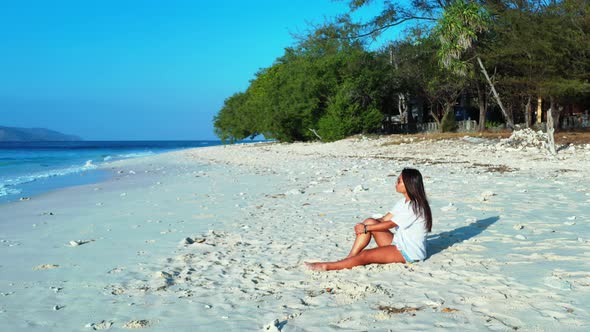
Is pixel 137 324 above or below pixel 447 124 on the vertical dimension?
below

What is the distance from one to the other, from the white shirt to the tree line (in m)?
14.3

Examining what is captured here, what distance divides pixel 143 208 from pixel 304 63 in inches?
1191

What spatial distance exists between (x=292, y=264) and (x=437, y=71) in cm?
3255

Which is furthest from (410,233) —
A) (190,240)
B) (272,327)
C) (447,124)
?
(447,124)

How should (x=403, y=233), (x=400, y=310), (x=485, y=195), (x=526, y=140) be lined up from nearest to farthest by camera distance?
(x=400, y=310), (x=403, y=233), (x=485, y=195), (x=526, y=140)

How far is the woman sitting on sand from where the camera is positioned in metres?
5.35

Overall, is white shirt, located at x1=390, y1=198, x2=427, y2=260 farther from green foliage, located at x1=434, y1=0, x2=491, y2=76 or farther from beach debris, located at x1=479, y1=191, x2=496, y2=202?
green foliage, located at x1=434, y1=0, x2=491, y2=76

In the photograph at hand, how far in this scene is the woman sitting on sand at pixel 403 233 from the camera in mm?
5348

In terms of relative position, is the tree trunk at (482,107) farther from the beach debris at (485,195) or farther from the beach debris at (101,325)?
the beach debris at (101,325)

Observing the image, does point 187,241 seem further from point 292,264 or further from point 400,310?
point 400,310

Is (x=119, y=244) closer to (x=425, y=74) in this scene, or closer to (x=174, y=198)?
(x=174, y=198)

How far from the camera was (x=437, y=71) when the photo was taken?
3559 cm

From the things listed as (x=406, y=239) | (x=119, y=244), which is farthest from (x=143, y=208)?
(x=406, y=239)

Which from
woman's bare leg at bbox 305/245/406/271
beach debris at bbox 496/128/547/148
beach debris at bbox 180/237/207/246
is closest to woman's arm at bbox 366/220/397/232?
woman's bare leg at bbox 305/245/406/271
